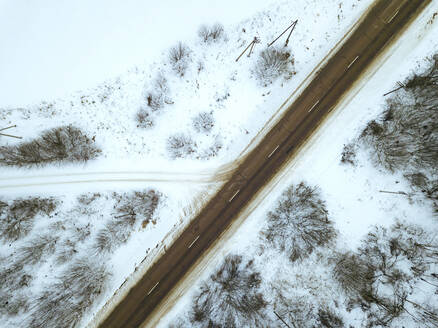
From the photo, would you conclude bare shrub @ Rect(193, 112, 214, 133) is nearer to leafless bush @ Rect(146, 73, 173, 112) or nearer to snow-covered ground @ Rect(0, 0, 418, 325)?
snow-covered ground @ Rect(0, 0, 418, 325)

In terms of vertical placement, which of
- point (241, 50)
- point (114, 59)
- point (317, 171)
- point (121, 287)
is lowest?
point (121, 287)

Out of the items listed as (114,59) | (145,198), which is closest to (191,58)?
(114,59)

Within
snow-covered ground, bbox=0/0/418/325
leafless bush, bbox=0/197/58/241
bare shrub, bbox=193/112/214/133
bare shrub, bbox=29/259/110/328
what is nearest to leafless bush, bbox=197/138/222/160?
snow-covered ground, bbox=0/0/418/325

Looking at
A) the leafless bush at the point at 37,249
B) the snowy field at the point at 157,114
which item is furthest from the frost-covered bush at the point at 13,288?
the snowy field at the point at 157,114

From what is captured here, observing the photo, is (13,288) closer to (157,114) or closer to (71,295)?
(71,295)

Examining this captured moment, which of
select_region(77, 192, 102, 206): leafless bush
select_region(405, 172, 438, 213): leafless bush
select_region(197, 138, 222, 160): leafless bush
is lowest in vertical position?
select_region(77, 192, 102, 206): leafless bush

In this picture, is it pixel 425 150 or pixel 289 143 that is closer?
pixel 425 150

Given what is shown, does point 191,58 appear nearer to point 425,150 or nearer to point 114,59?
point 114,59
